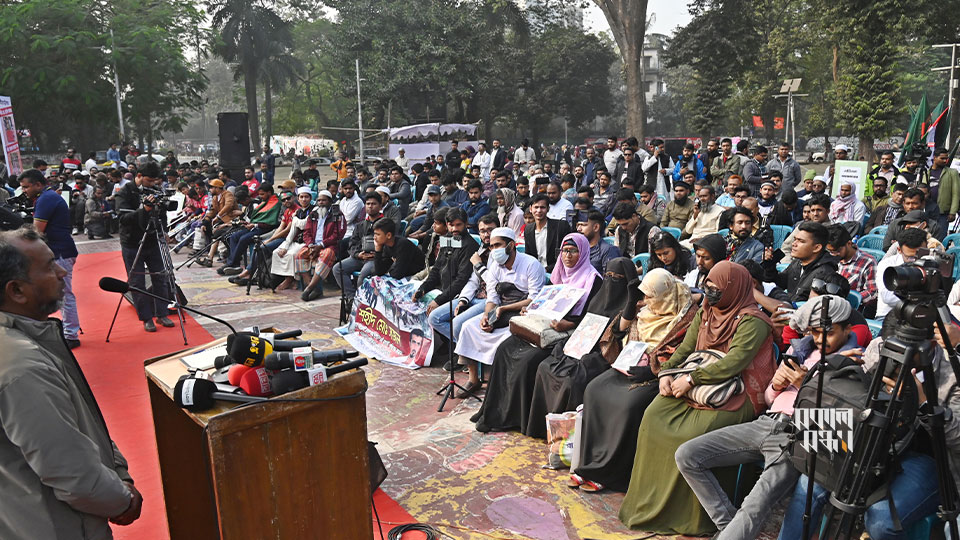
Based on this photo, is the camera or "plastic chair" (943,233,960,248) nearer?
the camera

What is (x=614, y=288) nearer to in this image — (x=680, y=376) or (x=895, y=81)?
(x=680, y=376)

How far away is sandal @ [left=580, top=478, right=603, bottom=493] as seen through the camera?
4.52 metres

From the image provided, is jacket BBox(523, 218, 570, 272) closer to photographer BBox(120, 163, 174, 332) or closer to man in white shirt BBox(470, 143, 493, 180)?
photographer BBox(120, 163, 174, 332)

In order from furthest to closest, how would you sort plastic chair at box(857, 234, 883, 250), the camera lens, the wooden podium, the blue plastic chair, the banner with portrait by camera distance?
1. the blue plastic chair
2. plastic chair at box(857, 234, 883, 250)
3. the banner with portrait
4. the camera lens
5. the wooden podium

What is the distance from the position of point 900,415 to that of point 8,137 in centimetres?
2155

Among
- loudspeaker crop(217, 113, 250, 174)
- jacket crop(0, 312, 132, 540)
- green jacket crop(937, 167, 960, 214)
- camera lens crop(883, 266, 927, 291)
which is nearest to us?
jacket crop(0, 312, 132, 540)

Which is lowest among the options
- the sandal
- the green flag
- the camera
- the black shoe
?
the sandal

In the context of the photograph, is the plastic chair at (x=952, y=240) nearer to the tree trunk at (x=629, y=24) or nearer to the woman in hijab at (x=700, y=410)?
the woman in hijab at (x=700, y=410)

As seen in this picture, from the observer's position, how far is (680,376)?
4.18 metres

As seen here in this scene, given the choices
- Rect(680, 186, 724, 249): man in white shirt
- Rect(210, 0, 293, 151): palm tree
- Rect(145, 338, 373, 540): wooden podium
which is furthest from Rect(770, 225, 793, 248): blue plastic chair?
Rect(210, 0, 293, 151): palm tree

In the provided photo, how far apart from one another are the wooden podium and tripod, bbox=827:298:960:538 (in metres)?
1.94

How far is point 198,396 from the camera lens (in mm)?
2578

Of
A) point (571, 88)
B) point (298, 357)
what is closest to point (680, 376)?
point (298, 357)

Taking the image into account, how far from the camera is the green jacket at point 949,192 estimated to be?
9.44 meters
